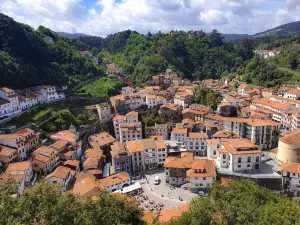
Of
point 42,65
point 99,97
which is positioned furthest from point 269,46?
point 42,65

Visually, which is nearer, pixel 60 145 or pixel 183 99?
pixel 60 145

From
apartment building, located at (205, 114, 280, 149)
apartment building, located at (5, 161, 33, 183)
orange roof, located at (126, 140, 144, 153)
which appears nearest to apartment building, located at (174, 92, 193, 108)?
apartment building, located at (205, 114, 280, 149)

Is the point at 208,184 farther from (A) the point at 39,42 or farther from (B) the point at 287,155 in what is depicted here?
(A) the point at 39,42

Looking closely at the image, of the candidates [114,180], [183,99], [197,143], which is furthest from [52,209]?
[183,99]

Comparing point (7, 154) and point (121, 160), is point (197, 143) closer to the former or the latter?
point (121, 160)

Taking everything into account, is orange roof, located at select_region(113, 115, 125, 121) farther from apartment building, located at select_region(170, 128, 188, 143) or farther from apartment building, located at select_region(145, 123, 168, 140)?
apartment building, located at select_region(170, 128, 188, 143)

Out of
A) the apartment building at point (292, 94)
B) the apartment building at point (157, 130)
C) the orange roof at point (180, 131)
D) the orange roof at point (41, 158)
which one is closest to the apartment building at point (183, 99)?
the apartment building at point (157, 130)
